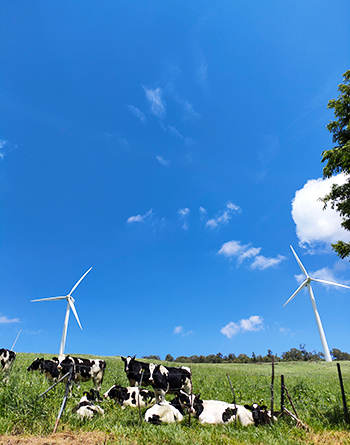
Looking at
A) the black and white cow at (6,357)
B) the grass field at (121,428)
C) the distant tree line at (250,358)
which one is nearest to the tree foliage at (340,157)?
the grass field at (121,428)

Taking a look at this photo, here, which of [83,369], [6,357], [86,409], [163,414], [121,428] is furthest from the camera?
[6,357]

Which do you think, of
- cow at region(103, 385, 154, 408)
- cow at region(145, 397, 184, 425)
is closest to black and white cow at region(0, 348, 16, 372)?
cow at region(103, 385, 154, 408)

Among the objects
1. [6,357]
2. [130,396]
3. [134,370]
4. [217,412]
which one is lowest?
[217,412]

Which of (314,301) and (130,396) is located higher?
(314,301)

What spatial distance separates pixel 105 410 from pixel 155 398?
2163 millimetres

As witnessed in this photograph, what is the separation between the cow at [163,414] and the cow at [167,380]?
1.62 meters

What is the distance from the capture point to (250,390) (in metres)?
15.5

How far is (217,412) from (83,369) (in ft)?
23.1

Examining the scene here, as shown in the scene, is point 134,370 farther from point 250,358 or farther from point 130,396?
point 250,358

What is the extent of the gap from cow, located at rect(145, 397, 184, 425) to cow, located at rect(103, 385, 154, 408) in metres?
1.28

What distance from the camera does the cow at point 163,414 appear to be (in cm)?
916

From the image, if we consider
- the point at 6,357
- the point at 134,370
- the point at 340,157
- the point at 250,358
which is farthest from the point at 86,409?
the point at 250,358

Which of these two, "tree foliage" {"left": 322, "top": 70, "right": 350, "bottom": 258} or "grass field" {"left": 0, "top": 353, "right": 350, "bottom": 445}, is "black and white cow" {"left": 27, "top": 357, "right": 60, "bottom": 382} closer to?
"grass field" {"left": 0, "top": 353, "right": 350, "bottom": 445}

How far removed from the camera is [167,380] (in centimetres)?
1177
